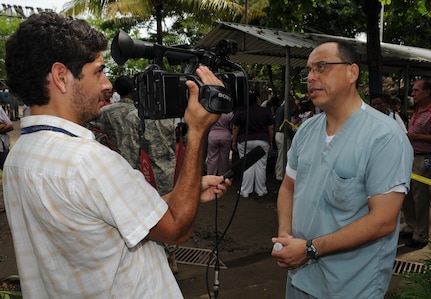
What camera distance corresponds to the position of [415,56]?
952 cm

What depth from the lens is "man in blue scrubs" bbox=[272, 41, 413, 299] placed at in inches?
65.6

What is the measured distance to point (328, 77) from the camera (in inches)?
75.5

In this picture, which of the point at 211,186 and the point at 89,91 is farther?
the point at 211,186

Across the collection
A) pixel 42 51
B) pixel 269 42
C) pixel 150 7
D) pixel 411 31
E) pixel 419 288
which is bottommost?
pixel 419 288

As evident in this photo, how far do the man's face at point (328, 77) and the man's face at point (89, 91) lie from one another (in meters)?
1.05

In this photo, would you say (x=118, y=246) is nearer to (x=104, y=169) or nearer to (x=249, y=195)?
(x=104, y=169)

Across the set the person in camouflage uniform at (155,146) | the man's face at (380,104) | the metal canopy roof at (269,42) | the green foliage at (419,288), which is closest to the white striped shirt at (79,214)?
the green foliage at (419,288)

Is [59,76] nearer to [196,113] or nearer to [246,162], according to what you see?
[196,113]

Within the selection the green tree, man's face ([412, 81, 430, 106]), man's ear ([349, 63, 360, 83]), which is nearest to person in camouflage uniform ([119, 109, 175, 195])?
man's ear ([349, 63, 360, 83])

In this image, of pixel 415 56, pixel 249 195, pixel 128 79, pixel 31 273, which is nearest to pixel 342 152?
pixel 31 273

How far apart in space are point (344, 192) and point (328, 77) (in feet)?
1.88

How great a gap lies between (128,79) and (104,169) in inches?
122

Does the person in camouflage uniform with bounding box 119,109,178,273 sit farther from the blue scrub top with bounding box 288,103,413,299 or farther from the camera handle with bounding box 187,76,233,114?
the camera handle with bounding box 187,76,233,114

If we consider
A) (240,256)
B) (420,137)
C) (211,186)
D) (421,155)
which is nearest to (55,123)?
(211,186)
